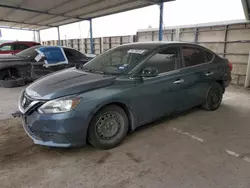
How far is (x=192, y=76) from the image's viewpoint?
3.64 m

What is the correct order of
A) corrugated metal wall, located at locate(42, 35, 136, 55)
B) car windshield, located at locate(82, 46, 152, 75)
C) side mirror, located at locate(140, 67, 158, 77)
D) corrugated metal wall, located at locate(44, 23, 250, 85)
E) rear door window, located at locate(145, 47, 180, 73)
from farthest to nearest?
corrugated metal wall, located at locate(42, 35, 136, 55) → corrugated metal wall, located at locate(44, 23, 250, 85) → rear door window, located at locate(145, 47, 180, 73) → car windshield, located at locate(82, 46, 152, 75) → side mirror, located at locate(140, 67, 158, 77)

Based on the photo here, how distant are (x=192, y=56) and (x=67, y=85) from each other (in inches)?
94.7

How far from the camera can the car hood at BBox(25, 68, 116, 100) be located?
246cm

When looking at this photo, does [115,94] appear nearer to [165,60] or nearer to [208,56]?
[165,60]

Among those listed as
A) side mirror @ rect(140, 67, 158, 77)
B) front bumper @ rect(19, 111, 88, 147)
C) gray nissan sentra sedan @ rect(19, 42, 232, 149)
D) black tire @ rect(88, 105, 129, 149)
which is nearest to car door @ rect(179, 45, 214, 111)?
gray nissan sentra sedan @ rect(19, 42, 232, 149)

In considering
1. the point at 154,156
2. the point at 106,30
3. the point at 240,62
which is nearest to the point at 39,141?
the point at 154,156

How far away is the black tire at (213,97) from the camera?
13.7 feet

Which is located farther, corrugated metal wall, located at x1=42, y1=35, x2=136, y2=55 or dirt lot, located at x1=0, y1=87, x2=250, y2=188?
corrugated metal wall, located at x1=42, y1=35, x2=136, y2=55

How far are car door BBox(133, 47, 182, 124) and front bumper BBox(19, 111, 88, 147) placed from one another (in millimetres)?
871

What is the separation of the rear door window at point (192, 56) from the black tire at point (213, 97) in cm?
A: 64

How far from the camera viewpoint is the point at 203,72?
3875 mm

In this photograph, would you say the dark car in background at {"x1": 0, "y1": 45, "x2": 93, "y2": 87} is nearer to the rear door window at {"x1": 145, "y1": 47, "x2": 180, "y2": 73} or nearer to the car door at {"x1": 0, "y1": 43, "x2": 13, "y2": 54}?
the car door at {"x1": 0, "y1": 43, "x2": 13, "y2": 54}

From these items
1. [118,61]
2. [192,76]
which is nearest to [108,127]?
[118,61]

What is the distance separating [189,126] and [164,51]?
1405 mm
